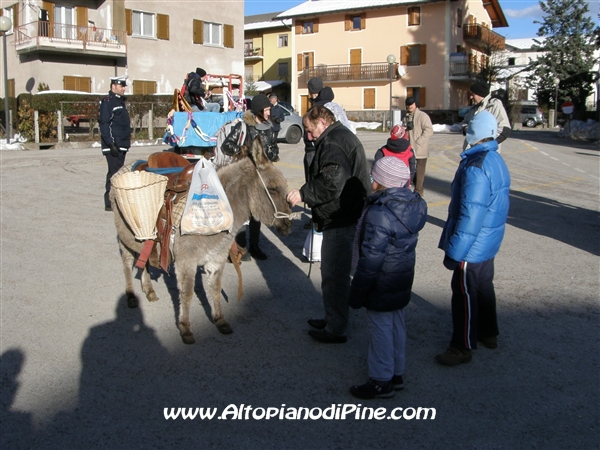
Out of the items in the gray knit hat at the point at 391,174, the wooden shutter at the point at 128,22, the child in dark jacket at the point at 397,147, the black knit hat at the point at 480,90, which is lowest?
the gray knit hat at the point at 391,174

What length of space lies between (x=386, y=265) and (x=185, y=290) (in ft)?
6.44

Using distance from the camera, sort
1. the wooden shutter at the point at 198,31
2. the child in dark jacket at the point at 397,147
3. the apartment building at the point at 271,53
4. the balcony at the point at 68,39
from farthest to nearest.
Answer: the apartment building at the point at 271,53 → the wooden shutter at the point at 198,31 → the balcony at the point at 68,39 → the child in dark jacket at the point at 397,147

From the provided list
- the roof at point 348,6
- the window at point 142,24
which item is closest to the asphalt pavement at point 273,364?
the window at point 142,24

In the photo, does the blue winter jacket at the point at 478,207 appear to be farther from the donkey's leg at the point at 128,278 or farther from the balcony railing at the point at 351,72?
the balcony railing at the point at 351,72

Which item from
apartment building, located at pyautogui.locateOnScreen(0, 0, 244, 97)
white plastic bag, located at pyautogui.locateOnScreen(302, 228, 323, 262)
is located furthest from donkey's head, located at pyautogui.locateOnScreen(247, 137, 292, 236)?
apartment building, located at pyautogui.locateOnScreen(0, 0, 244, 97)

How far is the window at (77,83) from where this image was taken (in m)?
32.8

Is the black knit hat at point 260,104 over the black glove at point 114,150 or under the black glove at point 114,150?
over

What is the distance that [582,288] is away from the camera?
665cm

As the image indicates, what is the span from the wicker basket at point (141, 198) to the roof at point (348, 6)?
48830 millimetres

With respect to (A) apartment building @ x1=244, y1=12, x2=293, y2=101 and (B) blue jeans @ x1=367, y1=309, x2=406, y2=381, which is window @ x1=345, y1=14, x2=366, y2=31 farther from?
A: (B) blue jeans @ x1=367, y1=309, x2=406, y2=381

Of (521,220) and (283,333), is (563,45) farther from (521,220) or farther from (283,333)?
(283,333)

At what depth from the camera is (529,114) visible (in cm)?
5366

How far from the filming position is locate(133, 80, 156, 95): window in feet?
115

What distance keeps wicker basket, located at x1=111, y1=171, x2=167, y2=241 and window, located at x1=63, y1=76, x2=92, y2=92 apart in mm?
30721
